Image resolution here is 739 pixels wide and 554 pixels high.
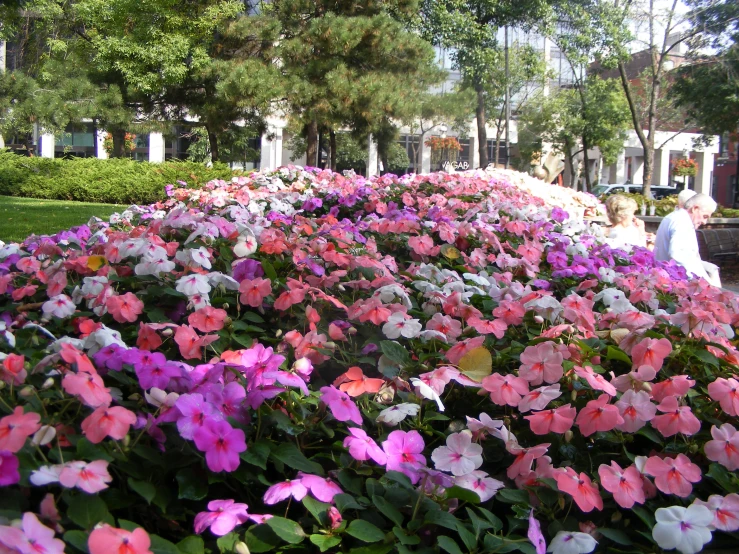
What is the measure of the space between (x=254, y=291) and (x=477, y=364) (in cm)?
65

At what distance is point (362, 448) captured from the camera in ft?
4.42

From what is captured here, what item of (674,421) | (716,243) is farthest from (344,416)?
(716,243)

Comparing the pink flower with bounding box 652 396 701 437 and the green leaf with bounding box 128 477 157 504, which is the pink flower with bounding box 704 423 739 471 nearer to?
the pink flower with bounding box 652 396 701 437

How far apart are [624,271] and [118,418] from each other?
8.84 ft

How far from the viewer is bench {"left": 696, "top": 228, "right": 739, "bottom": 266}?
436 inches

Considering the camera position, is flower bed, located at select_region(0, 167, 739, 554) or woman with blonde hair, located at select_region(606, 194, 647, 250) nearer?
flower bed, located at select_region(0, 167, 739, 554)

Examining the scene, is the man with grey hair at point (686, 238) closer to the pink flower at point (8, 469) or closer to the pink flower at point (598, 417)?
the pink flower at point (598, 417)

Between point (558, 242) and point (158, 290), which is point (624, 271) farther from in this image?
point (158, 290)

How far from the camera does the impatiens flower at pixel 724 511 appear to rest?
4.43ft

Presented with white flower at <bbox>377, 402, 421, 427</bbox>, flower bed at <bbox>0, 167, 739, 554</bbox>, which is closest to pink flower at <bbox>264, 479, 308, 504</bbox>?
flower bed at <bbox>0, 167, 739, 554</bbox>

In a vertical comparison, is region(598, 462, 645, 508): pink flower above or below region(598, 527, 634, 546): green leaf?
above

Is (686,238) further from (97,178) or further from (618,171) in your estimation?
(618,171)

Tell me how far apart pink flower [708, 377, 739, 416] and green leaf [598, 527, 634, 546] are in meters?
0.38

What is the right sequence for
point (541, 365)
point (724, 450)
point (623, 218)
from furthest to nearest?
point (623, 218) → point (541, 365) → point (724, 450)
